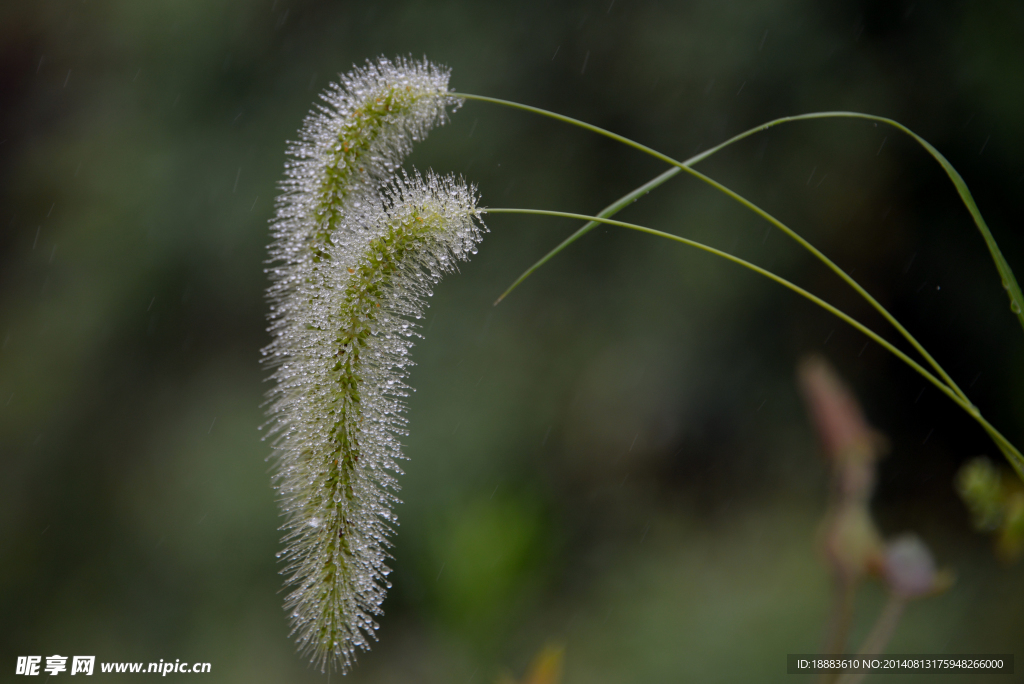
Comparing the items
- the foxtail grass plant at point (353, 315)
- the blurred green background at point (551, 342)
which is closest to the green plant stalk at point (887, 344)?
the foxtail grass plant at point (353, 315)

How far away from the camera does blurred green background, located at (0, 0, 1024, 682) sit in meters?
2.70

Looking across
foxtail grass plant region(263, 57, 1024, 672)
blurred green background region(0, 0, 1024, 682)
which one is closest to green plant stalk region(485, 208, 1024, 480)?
foxtail grass plant region(263, 57, 1024, 672)

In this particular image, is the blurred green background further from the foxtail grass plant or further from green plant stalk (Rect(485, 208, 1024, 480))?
green plant stalk (Rect(485, 208, 1024, 480))

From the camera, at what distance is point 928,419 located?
3.01 metres

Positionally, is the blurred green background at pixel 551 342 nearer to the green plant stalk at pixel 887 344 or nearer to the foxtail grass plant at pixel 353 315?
the foxtail grass plant at pixel 353 315

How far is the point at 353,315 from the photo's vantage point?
0.91 m

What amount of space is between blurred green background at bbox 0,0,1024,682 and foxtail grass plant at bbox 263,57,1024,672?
1.55m

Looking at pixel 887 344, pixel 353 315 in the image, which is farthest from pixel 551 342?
pixel 887 344

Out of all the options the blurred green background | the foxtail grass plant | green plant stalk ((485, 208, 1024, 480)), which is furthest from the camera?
the blurred green background

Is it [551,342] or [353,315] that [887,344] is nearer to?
[353,315]

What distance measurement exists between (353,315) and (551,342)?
2.39 m

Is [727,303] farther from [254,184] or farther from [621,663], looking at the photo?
[254,184]

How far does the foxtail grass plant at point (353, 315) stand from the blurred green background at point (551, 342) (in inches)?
61.2

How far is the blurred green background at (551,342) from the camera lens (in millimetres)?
2697
